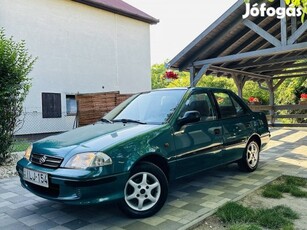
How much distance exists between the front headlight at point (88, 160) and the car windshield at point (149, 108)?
1.02 metres

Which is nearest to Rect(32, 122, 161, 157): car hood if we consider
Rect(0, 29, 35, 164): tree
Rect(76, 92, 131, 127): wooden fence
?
Rect(0, 29, 35, 164): tree

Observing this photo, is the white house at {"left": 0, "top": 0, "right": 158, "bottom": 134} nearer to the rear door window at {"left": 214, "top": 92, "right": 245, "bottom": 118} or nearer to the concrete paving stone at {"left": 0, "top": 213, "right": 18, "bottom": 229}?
the concrete paving stone at {"left": 0, "top": 213, "right": 18, "bottom": 229}

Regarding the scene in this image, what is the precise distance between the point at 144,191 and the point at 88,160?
79 cm

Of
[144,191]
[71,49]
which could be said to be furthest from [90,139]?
[71,49]

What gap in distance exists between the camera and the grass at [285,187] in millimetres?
3955

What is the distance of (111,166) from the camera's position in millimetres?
2947

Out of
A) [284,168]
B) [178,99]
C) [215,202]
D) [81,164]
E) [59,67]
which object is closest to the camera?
[81,164]

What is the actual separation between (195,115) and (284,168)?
113 inches

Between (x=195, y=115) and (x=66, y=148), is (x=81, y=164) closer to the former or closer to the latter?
(x=66, y=148)

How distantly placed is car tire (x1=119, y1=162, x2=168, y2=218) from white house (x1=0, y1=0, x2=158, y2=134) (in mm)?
8373

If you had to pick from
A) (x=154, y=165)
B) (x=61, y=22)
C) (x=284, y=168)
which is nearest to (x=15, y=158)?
(x=154, y=165)

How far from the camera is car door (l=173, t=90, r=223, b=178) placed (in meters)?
3.72

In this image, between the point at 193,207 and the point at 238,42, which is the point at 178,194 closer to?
the point at 193,207

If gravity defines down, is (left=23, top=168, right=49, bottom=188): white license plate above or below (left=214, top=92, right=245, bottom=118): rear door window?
below
